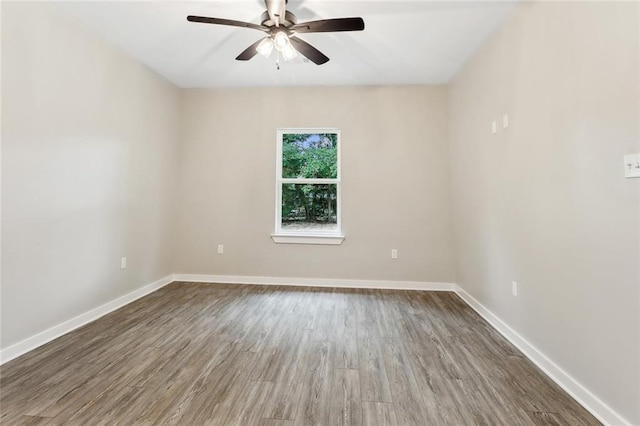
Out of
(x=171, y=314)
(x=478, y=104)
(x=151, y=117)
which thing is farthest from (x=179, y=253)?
(x=478, y=104)

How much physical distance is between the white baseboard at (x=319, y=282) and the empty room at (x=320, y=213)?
4 centimetres

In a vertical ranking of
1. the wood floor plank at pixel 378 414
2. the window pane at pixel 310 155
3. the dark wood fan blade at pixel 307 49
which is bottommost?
the wood floor plank at pixel 378 414

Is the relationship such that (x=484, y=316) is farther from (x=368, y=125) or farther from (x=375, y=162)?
(x=368, y=125)

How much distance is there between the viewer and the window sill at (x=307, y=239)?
11.8ft

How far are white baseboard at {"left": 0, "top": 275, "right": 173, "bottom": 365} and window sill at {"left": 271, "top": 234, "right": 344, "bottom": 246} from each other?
1673 mm

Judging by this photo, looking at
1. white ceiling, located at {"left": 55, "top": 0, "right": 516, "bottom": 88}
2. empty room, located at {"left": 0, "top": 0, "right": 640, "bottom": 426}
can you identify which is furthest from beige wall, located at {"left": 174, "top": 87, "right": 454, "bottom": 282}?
white ceiling, located at {"left": 55, "top": 0, "right": 516, "bottom": 88}

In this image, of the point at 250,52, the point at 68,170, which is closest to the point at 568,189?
the point at 250,52

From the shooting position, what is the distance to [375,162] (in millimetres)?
3590

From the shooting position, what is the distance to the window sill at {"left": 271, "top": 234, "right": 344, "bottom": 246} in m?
3.59

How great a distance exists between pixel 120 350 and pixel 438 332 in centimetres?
256

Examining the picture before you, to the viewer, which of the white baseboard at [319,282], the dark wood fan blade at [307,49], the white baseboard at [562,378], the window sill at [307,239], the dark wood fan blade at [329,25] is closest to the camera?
the white baseboard at [562,378]

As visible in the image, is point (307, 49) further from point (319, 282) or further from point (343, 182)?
point (319, 282)

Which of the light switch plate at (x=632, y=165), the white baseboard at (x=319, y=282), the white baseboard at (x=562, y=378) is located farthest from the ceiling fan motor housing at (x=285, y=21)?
the white baseboard at (x=562, y=378)

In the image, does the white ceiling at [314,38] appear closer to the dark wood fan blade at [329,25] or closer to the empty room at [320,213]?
the empty room at [320,213]
